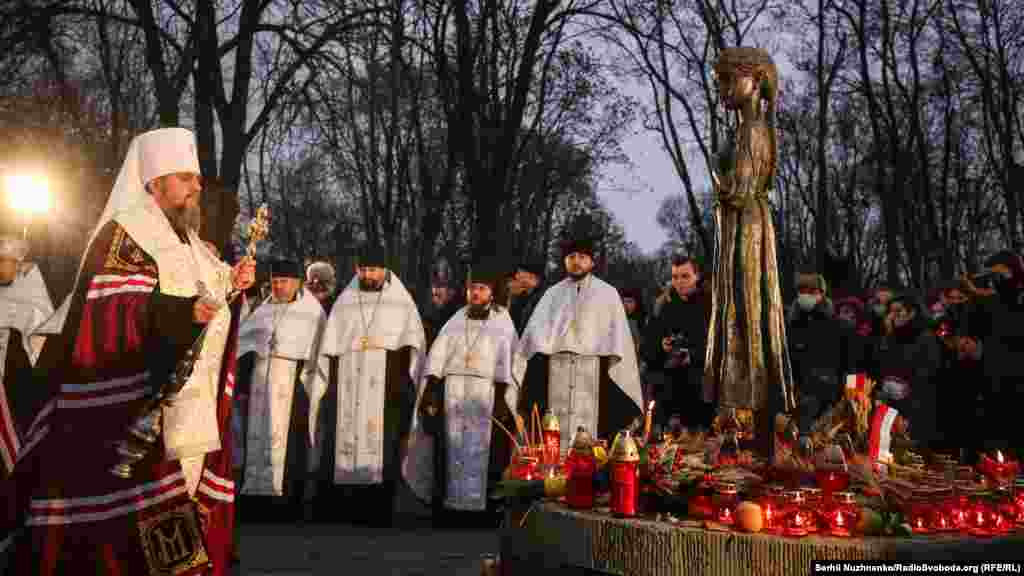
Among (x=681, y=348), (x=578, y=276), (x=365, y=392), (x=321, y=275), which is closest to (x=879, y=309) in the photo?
(x=681, y=348)

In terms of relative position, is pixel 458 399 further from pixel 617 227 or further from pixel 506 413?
pixel 617 227

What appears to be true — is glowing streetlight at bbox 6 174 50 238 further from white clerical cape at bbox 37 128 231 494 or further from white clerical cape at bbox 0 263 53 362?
white clerical cape at bbox 37 128 231 494

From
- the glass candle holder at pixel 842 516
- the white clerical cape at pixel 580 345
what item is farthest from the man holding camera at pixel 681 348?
the glass candle holder at pixel 842 516

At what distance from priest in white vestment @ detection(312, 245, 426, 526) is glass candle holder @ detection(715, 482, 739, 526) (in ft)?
20.9

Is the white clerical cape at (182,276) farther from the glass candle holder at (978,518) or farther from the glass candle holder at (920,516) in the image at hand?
the glass candle holder at (978,518)

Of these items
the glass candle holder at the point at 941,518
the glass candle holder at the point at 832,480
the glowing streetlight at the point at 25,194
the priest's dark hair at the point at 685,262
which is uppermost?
the glowing streetlight at the point at 25,194

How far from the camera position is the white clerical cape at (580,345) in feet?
30.6

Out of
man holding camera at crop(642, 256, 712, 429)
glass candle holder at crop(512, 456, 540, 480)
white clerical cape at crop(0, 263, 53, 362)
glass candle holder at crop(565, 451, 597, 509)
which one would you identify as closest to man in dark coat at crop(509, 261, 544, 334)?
man holding camera at crop(642, 256, 712, 429)

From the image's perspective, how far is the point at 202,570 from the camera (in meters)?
4.85

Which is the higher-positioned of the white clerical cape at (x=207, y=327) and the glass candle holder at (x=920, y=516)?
the white clerical cape at (x=207, y=327)

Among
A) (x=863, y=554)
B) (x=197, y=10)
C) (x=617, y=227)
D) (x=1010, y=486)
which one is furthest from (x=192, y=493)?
(x=617, y=227)

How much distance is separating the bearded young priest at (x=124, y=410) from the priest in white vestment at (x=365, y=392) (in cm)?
496

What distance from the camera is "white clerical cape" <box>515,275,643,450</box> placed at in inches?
367

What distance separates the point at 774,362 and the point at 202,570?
2.90 m
